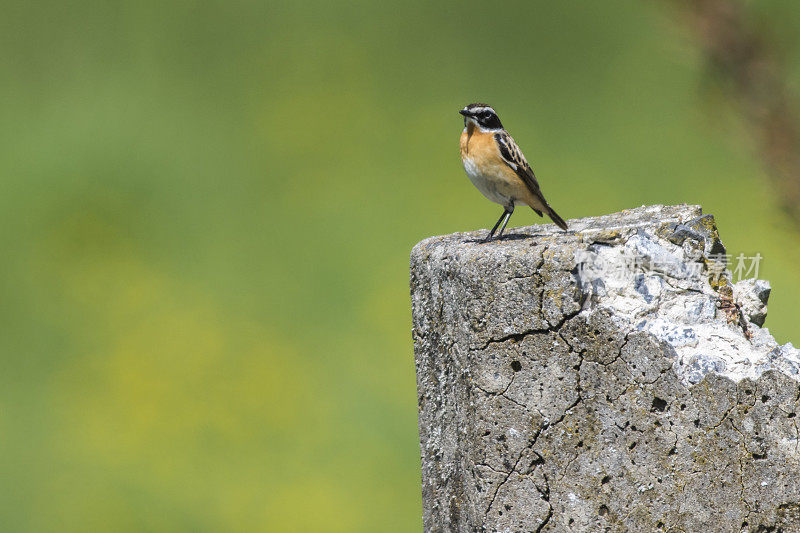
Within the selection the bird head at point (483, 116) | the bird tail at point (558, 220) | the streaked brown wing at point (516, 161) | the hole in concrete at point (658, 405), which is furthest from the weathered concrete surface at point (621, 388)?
the bird head at point (483, 116)

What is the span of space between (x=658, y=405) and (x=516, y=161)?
1959 mm

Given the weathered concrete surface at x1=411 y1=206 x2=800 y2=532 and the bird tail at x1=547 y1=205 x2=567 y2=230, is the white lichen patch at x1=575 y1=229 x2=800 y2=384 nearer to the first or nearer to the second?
the weathered concrete surface at x1=411 y1=206 x2=800 y2=532

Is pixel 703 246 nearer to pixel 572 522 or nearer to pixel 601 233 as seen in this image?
pixel 601 233

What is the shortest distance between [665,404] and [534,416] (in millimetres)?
425

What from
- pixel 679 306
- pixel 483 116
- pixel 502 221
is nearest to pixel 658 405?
pixel 679 306

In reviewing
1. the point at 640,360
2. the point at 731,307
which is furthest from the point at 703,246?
the point at 640,360

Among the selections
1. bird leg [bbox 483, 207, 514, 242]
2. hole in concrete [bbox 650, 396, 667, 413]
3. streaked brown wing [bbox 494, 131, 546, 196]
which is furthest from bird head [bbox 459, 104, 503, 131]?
A: hole in concrete [bbox 650, 396, 667, 413]

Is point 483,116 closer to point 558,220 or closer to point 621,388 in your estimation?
point 558,220

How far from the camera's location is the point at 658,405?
2990 mm

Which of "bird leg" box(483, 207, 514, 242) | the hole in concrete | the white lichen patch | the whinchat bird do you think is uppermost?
the whinchat bird

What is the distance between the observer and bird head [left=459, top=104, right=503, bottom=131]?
189 inches

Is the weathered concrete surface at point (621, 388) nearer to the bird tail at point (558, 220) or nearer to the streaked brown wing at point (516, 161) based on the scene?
the bird tail at point (558, 220)

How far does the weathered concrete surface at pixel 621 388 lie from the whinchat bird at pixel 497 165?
134 centimetres

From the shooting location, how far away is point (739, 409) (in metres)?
2.93
